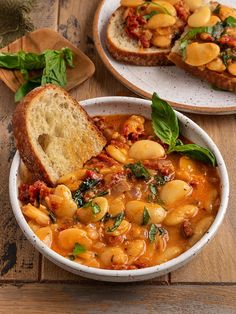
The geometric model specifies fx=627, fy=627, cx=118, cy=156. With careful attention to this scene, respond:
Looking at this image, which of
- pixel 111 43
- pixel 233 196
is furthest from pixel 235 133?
pixel 111 43

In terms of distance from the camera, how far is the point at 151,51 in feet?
12.7

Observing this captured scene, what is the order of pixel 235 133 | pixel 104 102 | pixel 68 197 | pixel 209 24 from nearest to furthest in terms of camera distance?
1. pixel 68 197
2. pixel 104 102
3. pixel 235 133
4. pixel 209 24

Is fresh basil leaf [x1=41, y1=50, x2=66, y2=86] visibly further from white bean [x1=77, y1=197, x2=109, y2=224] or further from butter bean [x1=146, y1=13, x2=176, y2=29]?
white bean [x1=77, y1=197, x2=109, y2=224]

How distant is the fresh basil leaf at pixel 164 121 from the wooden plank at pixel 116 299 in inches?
28.2

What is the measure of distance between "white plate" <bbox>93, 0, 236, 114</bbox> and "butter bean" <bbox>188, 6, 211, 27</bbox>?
292mm

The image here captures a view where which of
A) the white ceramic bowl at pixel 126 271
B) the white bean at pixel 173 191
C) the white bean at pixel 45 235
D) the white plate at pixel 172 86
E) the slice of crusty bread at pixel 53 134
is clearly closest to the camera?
the white ceramic bowl at pixel 126 271

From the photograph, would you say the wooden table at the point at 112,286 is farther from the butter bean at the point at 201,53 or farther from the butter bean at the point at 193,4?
the butter bean at the point at 193,4

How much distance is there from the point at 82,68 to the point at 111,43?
0.81 ft

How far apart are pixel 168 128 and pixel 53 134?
57 centimetres

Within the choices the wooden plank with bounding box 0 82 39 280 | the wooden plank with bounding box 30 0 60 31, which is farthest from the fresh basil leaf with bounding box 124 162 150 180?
the wooden plank with bounding box 30 0 60 31

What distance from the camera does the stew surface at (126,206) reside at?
2691 millimetres

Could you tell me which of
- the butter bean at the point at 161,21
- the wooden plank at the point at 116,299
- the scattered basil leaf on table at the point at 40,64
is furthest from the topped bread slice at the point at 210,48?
the wooden plank at the point at 116,299

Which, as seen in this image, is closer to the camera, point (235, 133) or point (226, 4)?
point (235, 133)

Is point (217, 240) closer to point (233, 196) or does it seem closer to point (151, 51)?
point (233, 196)
